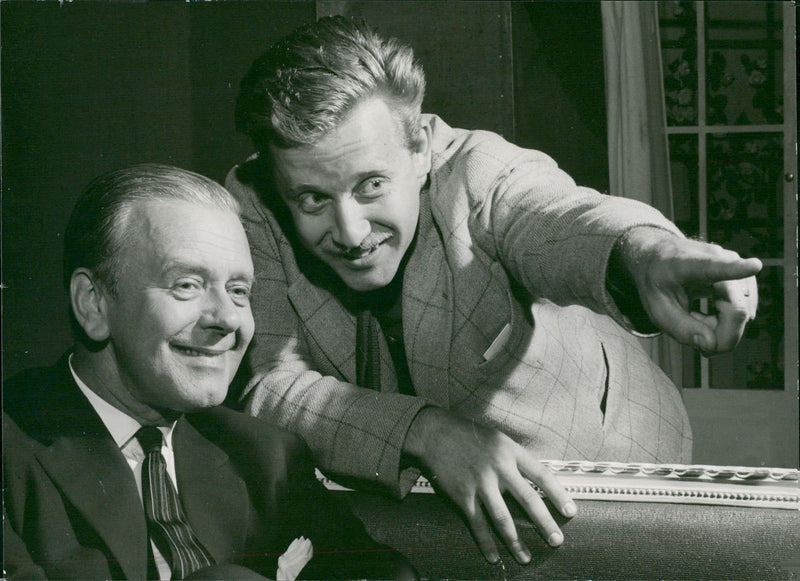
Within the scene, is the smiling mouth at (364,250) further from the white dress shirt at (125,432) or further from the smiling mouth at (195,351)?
the white dress shirt at (125,432)

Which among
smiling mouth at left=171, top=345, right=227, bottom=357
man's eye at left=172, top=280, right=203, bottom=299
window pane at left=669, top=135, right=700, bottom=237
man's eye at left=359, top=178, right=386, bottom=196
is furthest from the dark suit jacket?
window pane at left=669, top=135, right=700, bottom=237

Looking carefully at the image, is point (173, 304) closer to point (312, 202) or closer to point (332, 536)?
point (312, 202)

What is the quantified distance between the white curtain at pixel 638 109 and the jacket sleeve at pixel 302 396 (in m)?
0.57

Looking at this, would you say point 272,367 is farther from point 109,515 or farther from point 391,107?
point 391,107

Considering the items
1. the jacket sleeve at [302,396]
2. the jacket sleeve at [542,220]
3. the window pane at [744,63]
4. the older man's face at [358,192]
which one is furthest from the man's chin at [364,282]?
the window pane at [744,63]

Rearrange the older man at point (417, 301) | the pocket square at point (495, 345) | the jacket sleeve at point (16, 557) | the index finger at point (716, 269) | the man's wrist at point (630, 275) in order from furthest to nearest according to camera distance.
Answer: the pocket square at point (495, 345) → the older man at point (417, 301) → the jacket sleeve at point (16, 557) → the man's wrist at point (630, 275) → the index finger at point (716, 269)

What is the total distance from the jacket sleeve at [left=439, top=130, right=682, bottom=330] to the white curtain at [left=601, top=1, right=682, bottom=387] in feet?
0.41

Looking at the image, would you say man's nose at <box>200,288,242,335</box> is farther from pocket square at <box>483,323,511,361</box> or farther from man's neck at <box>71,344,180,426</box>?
pocket square at <box>483,323,511,361</box>

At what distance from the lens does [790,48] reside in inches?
73.2

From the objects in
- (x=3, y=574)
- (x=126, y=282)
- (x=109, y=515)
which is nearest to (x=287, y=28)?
(x=126, y=282)

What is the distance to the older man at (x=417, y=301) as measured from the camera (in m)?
1.73

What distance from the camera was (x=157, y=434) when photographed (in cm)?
171

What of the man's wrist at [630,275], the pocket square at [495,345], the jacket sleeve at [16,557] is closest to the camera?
the man's wrist at [630,275]

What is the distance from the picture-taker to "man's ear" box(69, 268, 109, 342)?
170 centimetres
